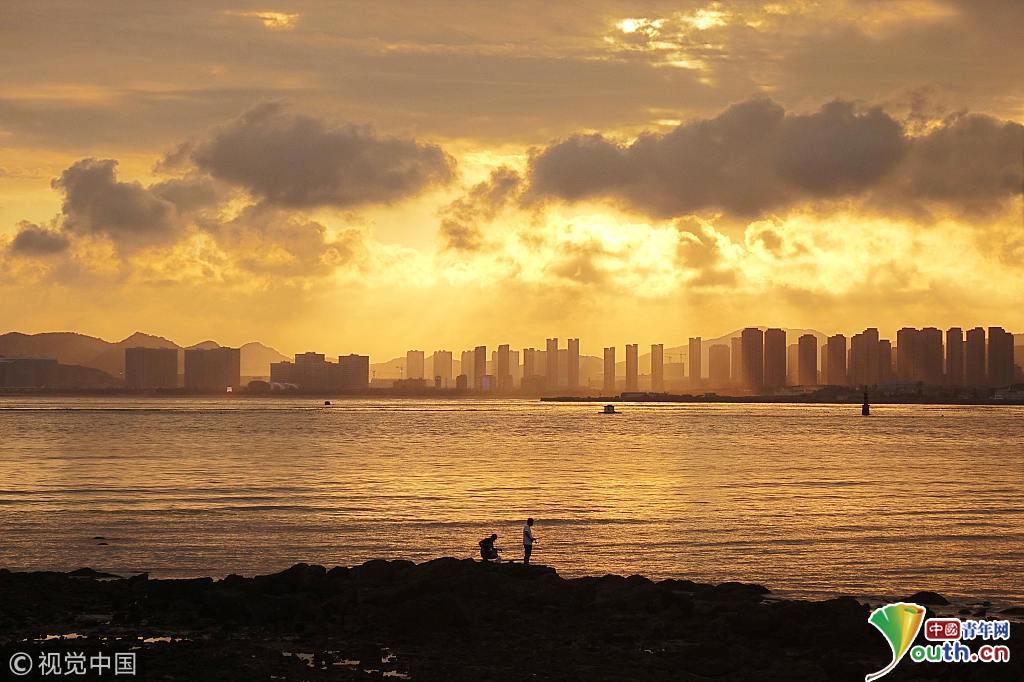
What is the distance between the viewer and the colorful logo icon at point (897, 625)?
22097 millimetres

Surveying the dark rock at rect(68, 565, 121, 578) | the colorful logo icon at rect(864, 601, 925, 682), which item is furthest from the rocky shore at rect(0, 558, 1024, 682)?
the dark rock at rect(68, 565, 121, 578)

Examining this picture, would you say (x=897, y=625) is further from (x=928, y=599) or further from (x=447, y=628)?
(x=447, y=628)

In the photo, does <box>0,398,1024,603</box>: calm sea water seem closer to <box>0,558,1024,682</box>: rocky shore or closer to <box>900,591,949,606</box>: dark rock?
<box>900,591,949,606</box>: dark rock

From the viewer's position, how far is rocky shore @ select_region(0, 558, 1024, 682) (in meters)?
21.2

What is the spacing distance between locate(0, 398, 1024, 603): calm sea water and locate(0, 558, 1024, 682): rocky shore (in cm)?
595

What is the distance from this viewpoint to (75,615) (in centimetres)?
2569

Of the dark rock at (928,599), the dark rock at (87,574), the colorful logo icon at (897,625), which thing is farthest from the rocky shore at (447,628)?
the dark rock at (87,574)

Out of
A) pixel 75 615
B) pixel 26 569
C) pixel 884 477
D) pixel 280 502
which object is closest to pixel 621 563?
pixel 75 615

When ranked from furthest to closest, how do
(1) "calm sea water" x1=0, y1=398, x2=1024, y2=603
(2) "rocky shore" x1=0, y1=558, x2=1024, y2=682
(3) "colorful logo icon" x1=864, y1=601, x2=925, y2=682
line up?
(1) "calm sea water" x1=0, y1=398, x2=1024, y2=603 → (3) "colorful logo icon" x1=864, y1=601, x2=925, y2=682 → (2) "rocky shore" x1=0, y1=558, x2=1024, y2=682

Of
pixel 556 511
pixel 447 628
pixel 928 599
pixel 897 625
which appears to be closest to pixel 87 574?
pixel 447 628

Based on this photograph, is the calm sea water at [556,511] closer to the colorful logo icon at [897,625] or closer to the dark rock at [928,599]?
the dark rock at [928,599]

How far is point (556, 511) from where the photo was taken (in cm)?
5197

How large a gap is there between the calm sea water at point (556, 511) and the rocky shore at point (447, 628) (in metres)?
5.95

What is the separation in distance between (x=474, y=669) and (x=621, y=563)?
15.0 metres
